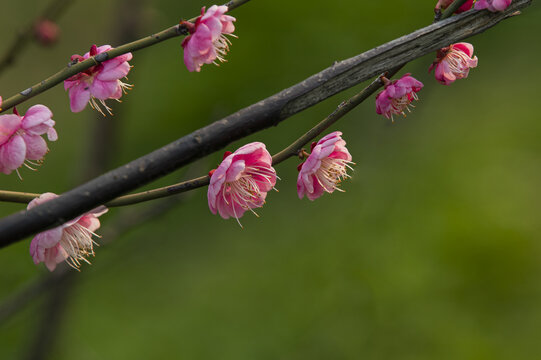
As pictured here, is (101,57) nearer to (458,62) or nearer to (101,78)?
(101,78)

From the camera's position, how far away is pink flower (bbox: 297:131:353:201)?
56 cm

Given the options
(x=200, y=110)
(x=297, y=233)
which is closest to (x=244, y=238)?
(x=297, y=233)

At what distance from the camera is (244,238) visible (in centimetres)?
242

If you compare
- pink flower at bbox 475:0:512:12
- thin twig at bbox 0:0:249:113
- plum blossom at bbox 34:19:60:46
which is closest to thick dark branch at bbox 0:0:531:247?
pink flower at bbox 475:0:512:12

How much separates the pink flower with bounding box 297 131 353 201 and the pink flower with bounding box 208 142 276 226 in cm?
4

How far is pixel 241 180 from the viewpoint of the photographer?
0.61 meters

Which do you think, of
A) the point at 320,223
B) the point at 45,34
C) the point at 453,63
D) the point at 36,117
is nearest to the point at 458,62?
the point at 453,63

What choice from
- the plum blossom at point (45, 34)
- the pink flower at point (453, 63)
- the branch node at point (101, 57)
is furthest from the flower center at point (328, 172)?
the plum blossom at point (45, 34)

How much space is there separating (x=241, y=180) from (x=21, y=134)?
A: 22cm

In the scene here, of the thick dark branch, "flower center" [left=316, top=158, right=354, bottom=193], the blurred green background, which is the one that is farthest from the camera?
the blurred green background

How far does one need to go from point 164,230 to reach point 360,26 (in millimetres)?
1210

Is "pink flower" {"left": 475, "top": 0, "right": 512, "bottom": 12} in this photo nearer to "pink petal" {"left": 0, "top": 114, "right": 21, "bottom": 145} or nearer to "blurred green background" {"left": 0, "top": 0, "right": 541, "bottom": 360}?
"pink petal" {"left": 0, "top": 114, "right": 21, "bottom": 145}

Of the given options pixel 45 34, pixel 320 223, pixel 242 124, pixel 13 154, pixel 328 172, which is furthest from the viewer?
pixel 320 223

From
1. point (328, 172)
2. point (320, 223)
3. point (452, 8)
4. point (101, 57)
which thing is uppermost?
point (101, 57)
